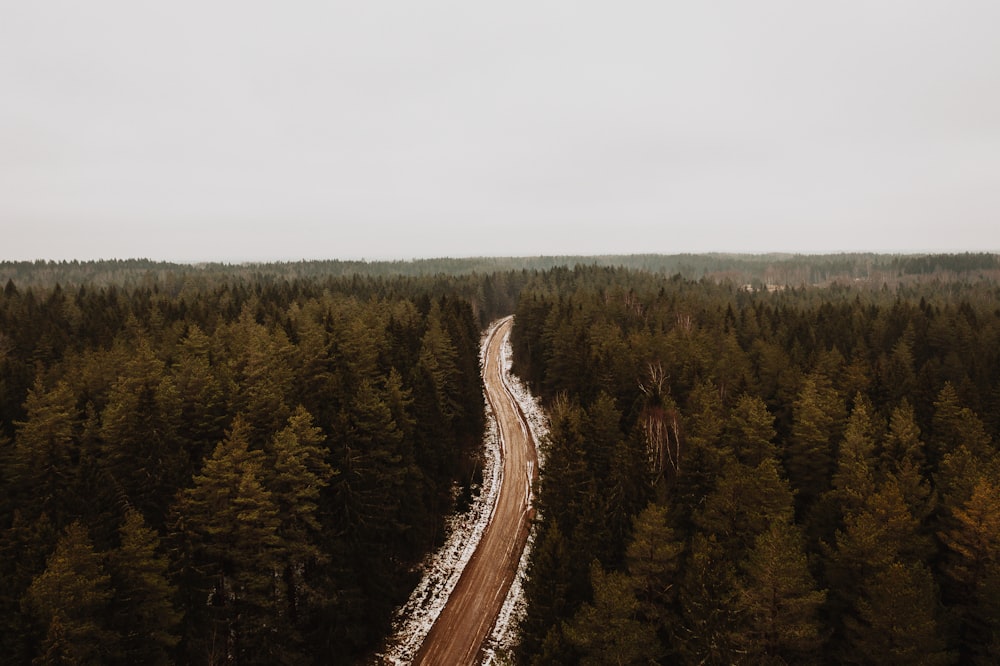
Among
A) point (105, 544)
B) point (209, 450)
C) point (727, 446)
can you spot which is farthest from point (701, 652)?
point (209, 450)

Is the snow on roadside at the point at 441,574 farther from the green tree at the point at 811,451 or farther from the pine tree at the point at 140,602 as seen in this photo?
the green tree at the point at 811,451

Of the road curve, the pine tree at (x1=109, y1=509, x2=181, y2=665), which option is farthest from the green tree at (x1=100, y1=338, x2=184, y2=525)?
the road curve

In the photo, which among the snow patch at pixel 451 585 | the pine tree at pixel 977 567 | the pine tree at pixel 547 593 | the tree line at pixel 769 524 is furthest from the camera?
the snow patch at pixel 451 585

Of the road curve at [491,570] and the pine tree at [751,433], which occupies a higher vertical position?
the pine tree at [751,433]

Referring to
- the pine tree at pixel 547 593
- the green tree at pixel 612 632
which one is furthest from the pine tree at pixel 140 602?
the green tree at pixel 612 632

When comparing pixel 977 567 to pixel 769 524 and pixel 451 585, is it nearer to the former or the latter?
pixel 769 524

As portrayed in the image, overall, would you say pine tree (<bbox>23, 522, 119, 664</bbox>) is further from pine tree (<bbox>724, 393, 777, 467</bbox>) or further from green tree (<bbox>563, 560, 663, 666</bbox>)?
pine tree (<bbox>724, 393, 777, 467</bbox>)
